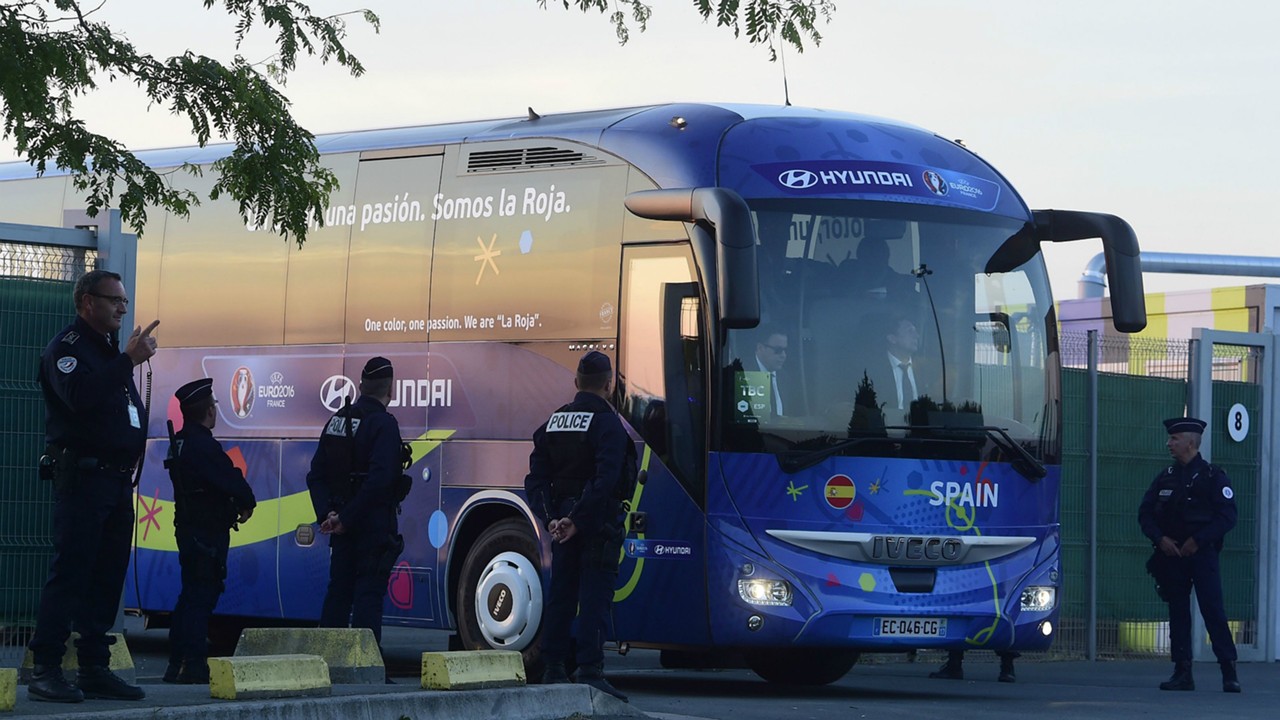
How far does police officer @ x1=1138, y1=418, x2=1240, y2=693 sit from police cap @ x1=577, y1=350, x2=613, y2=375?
17.4ft

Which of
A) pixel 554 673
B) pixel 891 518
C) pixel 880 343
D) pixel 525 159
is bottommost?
pixel 554 673

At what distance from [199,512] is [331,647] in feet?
3.96

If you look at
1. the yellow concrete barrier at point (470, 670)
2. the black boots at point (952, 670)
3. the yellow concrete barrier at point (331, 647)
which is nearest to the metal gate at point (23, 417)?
the yellow concrete barrier at point (331, 647)

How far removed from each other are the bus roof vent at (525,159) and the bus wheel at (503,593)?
2361 mm

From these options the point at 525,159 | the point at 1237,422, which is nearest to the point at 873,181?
the point at 525,159

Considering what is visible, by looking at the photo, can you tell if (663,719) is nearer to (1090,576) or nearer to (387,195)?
(387,195)

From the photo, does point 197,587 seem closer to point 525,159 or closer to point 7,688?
point 7,688

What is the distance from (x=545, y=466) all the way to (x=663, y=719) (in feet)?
6.23

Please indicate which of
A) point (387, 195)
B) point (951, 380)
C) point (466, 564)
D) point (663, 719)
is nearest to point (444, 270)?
point (387, 195)

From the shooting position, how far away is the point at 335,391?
48.7 feet

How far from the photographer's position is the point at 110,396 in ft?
31.9

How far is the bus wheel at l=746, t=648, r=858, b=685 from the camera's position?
48.8 feet

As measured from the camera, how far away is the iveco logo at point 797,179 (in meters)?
13.2

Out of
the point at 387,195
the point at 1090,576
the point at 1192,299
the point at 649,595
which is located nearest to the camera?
the point at 649,595
